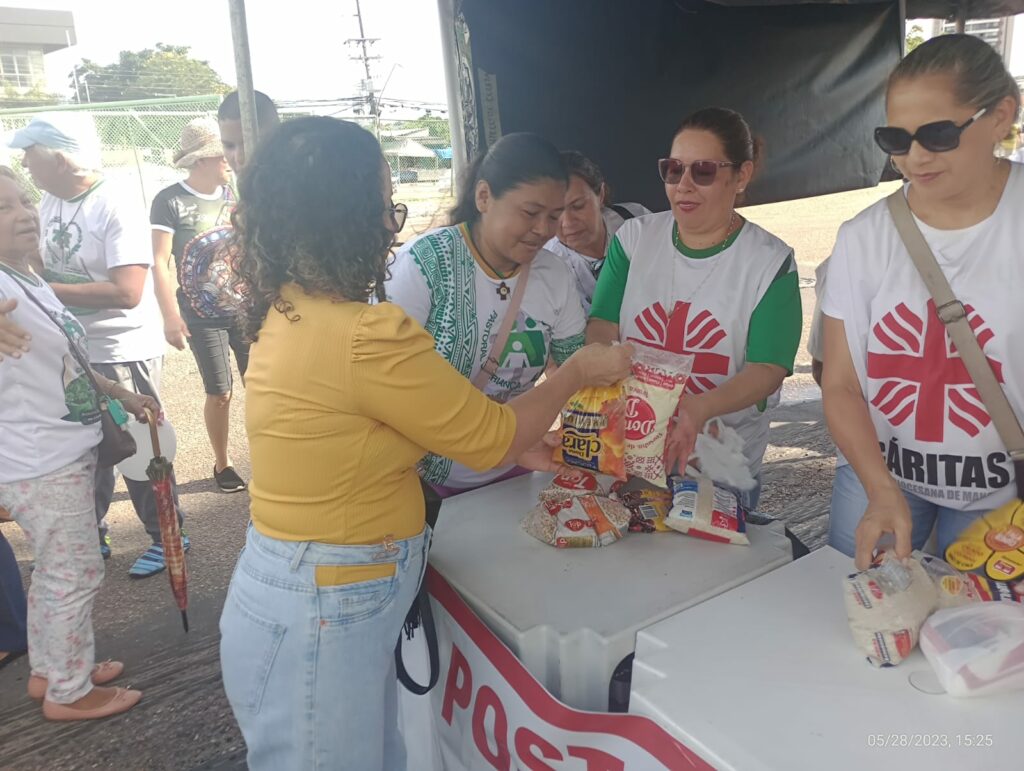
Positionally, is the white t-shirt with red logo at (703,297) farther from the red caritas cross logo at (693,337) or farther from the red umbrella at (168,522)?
the red umbrella at (168,522)

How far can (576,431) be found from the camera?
1585 mm

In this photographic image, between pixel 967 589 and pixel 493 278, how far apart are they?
119cm

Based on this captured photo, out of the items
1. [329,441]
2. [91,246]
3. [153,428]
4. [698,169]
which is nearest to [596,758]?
[329,441]

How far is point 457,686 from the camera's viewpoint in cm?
148

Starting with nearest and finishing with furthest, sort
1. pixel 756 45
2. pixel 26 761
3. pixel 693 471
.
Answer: pixel 693 471, pixel 26 761, pixel 756 45

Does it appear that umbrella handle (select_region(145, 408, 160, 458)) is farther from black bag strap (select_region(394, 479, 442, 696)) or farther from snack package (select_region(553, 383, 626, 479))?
snack package (select_region(553, 383, 626, 479))

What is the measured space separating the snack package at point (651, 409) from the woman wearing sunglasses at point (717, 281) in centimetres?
32

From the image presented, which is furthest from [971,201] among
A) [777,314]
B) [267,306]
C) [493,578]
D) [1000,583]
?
[267,306]

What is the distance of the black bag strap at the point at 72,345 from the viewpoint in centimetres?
215

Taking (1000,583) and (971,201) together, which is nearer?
(1000,583)

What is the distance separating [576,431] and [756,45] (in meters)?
3.24

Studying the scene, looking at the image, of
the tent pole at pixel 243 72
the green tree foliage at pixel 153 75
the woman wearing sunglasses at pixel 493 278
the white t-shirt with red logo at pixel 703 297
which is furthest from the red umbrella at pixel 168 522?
the green tree foliage at pixel 153 75

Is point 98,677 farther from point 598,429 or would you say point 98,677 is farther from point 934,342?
point 934,342

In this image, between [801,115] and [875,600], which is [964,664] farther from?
[801,115]
